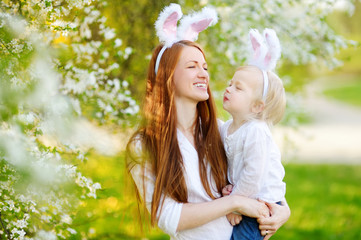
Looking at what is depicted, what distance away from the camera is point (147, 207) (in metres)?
2.21

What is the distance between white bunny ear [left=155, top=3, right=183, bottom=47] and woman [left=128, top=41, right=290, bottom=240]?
6 cm

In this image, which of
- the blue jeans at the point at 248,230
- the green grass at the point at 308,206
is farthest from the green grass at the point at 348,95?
the blue jeans at the point at 248,230

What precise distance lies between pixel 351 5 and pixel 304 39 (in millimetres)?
516

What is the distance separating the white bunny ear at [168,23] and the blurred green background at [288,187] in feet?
1.87

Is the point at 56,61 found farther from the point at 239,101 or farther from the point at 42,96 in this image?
the point at 239,101

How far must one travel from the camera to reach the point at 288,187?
684 cm

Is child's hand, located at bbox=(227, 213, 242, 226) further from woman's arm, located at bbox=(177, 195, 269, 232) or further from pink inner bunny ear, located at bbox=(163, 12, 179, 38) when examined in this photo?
pink inner bunny ear, located at bbox=(163, 12, 179, 38)

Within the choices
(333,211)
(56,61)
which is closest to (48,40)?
(56,61)

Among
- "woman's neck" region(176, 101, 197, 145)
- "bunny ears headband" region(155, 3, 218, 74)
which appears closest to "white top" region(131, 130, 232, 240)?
Result: "woman's neck" region(176, 101, 197, 145)

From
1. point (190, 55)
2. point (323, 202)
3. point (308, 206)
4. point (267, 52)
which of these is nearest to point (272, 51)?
point (267, 52)

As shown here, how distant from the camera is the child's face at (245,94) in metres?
2.23

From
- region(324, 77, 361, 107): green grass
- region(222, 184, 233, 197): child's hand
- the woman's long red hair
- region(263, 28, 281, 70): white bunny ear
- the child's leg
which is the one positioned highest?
region(324, 77, 361, 107): green grass

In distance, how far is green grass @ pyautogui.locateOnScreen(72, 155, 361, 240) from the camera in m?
3.56

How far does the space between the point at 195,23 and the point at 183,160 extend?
73 centimetres
